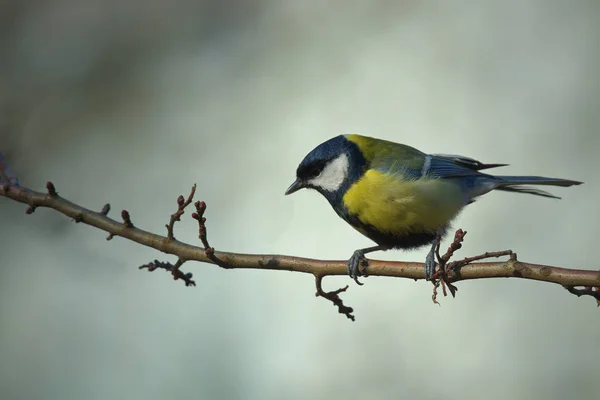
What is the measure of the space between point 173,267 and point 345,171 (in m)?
0.90

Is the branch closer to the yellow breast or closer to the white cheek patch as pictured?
the yellow breast

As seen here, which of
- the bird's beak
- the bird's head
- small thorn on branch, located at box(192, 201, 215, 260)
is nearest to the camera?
small thorn on branch, located at box(192, 201, 215, 260)


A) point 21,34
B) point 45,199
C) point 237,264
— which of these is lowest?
point 237,264

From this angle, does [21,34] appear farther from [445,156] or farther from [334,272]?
[334,272]

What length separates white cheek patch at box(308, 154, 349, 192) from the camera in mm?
2602

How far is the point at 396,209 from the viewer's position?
2.45 m

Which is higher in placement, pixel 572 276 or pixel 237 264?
pixel 237 264

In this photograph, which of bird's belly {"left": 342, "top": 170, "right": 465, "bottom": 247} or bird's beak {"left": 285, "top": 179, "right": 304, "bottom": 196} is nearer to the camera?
bird's belly {"left": 342, "top": 170, "right": 465, "bottom": 247}

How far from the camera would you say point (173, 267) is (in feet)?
6.42

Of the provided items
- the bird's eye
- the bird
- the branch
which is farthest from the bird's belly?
the branch

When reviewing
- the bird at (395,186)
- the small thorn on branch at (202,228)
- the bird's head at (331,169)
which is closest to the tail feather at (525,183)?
the bird at (395,186)

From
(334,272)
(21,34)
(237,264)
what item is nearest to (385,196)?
(334,272)

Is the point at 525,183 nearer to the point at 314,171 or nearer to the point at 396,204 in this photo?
the point at 396,204

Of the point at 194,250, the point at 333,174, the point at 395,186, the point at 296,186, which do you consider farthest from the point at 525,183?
the point at 194,250
